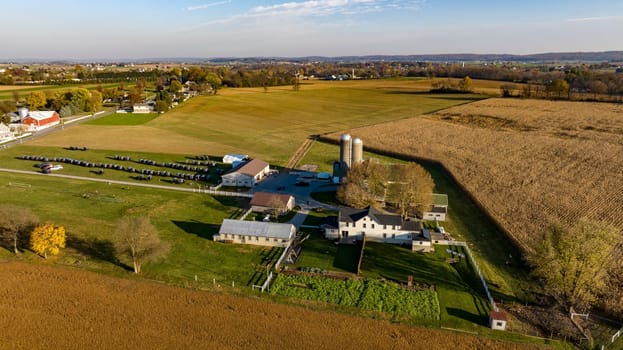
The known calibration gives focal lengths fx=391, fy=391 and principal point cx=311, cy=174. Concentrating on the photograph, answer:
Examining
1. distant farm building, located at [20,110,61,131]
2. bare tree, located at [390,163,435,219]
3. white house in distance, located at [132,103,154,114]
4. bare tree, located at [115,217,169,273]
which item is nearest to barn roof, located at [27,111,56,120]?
distant farm building, located at [20,110,61,131]

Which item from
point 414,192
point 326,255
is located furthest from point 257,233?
point 414,192

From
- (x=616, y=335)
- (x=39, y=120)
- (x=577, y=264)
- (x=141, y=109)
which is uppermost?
(x=141, y=109)

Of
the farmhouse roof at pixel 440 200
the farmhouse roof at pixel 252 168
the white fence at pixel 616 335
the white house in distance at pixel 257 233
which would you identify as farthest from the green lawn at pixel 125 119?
the white fence at pixel 616 335

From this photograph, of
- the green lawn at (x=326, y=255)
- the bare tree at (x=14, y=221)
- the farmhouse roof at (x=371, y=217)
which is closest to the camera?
the green lawn at (x=326, y=255)

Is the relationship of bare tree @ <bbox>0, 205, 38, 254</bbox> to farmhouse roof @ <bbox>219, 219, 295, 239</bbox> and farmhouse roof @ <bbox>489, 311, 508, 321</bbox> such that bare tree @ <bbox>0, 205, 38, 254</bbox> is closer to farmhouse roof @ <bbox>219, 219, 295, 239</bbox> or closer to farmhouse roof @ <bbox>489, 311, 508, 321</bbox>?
farmhouse roof @ <bbox>219, 219, 295, 239</bbox>

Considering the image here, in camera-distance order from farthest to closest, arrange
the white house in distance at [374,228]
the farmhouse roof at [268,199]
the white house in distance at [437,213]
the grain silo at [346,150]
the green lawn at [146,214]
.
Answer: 1. the grain silo at [346,150]
2. the farmhouse roof at [268,199]
3. the white house in distance at [437,213]
4. the white house in distance at [374,228]
5. the green lawn at [146,214]

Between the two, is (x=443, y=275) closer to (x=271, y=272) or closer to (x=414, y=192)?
(x=414, y=192)

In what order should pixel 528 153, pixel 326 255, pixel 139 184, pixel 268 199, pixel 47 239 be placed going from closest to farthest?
pixel 47 239 < pixel 326 255 < pixel 268 199 < pixel 139 184 < pixel 528 153

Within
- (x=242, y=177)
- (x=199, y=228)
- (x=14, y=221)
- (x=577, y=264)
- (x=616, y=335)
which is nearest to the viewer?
(x=616, y=335)

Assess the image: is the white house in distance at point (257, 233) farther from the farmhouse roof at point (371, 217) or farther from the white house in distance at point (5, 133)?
the white house in distance at point (5, 133)
